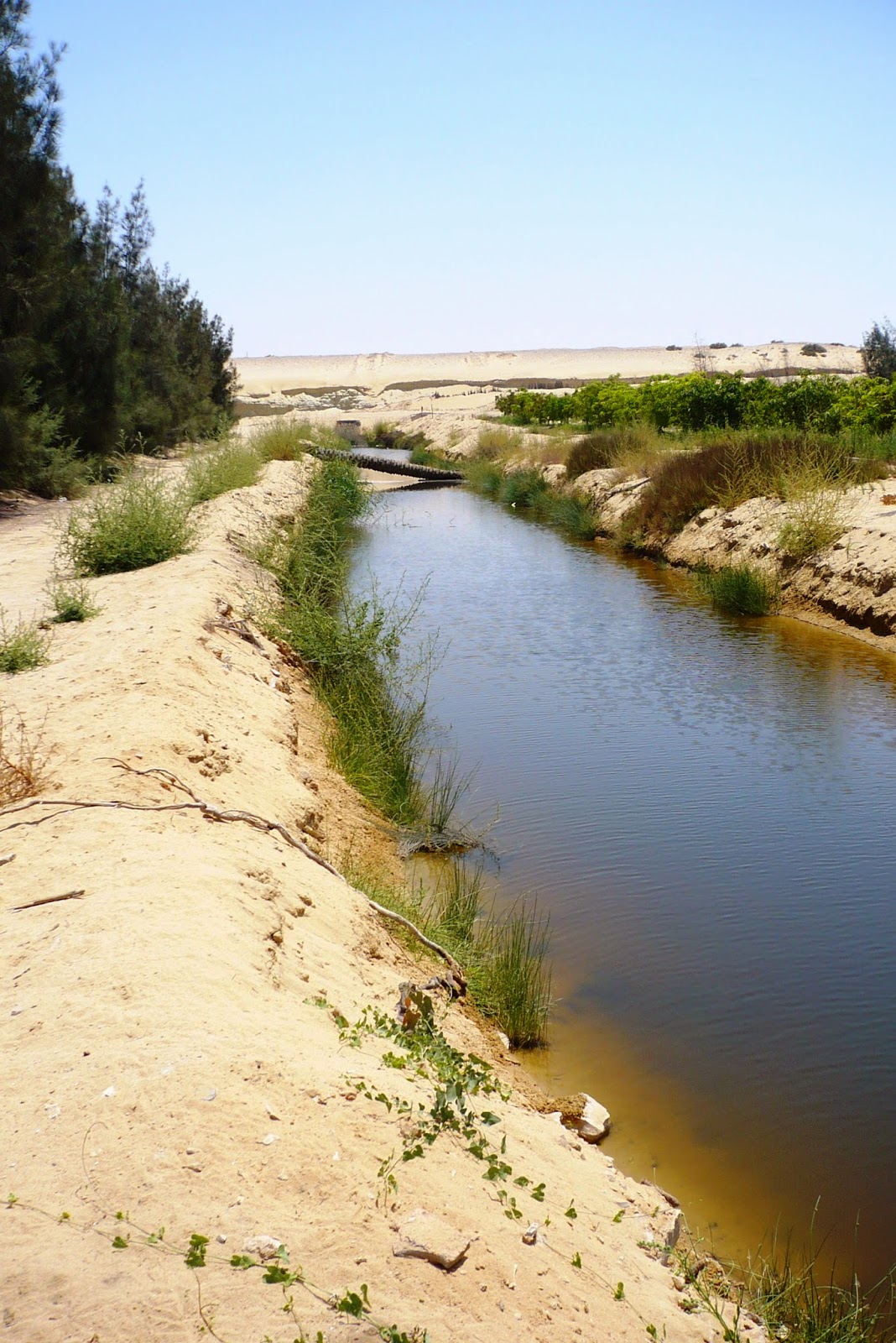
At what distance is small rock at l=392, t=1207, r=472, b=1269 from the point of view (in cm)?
259

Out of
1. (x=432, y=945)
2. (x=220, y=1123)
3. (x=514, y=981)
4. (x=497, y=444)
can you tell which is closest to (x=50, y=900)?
(x=220, y=1123)

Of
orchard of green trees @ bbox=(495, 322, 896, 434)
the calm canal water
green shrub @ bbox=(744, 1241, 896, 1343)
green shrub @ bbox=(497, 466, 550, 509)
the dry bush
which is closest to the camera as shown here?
green shrub @ bbox=(744, 1241, 896, 1343)

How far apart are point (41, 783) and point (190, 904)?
143cm

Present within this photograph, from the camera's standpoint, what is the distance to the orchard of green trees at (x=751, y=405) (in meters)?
22.3

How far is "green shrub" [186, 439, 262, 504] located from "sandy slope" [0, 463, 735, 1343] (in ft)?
37.1

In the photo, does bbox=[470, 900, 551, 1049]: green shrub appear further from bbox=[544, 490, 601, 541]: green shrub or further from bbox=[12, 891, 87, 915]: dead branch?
bbox=[544, 490, 601, 541]: green shrub

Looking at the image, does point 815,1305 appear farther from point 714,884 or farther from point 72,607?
point 72,607

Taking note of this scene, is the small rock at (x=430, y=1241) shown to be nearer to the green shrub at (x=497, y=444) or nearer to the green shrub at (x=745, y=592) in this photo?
the green shrub at (x=745, y=592)

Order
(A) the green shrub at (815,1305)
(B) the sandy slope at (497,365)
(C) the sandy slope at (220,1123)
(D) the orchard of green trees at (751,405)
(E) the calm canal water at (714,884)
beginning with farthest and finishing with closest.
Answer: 1. (B) the sandy slope at (497,365)
2. (D) the orchard of green trees at (751,405)
3. (E) the calm canal water at (714,884)
4. (A) the green shrub at (815,1305)
5. (C) the sandy slope at (220,1123)

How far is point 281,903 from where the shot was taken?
4594 mm

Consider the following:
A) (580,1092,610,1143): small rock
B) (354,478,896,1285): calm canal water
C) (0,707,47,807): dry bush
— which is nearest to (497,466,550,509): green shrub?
(354,478,896,1285): calm canal water

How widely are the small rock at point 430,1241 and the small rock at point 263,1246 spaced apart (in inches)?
A: 10.7

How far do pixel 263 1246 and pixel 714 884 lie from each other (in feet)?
15.5

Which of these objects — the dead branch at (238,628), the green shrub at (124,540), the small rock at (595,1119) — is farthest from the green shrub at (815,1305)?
the green shrub at (124,540)
